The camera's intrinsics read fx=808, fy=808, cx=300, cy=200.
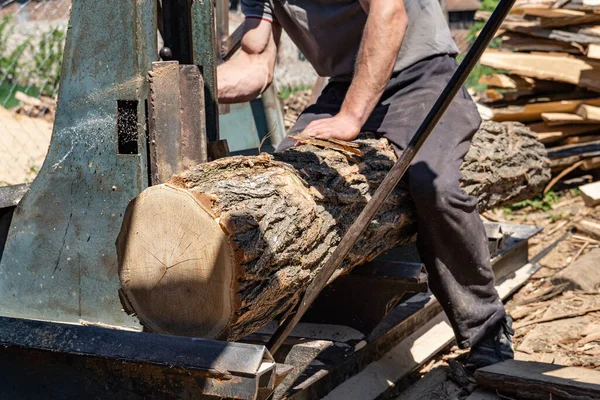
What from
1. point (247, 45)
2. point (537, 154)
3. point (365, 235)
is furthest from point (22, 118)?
point (365, 235)

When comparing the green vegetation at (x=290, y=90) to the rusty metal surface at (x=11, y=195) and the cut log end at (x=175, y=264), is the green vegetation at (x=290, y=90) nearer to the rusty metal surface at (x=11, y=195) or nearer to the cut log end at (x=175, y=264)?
the rusty metal surface at (x=11, y=195)

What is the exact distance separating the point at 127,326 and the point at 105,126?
773mm

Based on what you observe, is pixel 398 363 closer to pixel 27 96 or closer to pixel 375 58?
pixel 375 58

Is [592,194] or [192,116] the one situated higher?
[192,116]

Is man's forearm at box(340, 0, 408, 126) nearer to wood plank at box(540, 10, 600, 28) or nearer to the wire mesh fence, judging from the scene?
wood plank at box(540, 10, 600, 28)

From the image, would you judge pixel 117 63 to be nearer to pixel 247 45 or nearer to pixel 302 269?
pixel 302 269

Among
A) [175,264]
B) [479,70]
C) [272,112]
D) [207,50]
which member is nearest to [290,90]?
[479,70]

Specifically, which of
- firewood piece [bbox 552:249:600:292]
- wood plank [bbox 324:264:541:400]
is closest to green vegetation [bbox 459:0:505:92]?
firewood piece [bbox 552:249:600:292]

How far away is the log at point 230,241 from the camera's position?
258 centimetres

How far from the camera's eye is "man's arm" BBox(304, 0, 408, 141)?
3.41 meters

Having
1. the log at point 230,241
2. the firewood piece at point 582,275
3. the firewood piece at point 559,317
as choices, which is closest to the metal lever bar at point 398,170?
the log at point 230,241

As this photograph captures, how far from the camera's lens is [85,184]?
3.09 m

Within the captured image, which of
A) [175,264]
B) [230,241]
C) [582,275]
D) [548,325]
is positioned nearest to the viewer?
[230,241]

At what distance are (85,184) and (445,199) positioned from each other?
4.78 ft
